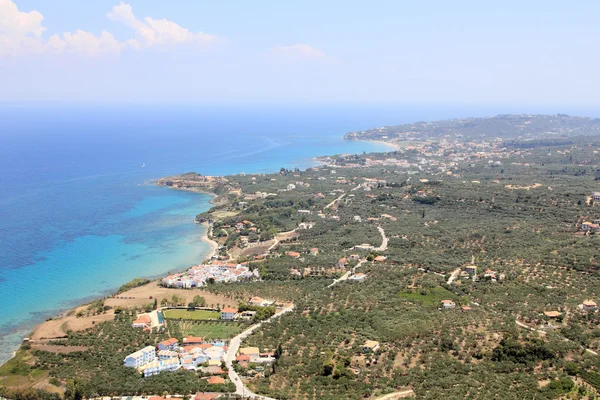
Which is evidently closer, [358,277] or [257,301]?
[257,301]

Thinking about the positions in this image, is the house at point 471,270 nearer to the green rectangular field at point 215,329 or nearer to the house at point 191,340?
the green rectangular field at point 215,329

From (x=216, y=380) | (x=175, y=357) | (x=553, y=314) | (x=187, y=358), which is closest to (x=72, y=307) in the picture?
(x=175, y=357)

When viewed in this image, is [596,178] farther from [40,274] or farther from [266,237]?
[40,274]

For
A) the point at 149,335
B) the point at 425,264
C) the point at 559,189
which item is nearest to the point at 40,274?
the point at 149,335

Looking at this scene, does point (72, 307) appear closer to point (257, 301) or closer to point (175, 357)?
point (257, 301)

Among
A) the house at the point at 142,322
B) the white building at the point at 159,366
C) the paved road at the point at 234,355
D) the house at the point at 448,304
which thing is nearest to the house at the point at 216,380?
the paved road at the point at 234,355

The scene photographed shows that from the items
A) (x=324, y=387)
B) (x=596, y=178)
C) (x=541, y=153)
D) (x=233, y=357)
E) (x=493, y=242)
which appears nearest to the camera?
(x=324, y=387)

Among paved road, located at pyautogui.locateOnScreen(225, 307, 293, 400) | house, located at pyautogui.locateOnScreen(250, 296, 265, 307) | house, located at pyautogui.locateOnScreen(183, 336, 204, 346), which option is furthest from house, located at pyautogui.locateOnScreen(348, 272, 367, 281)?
house, located at pyautogui.locateOnScreen(183, 336, 204, 346)
